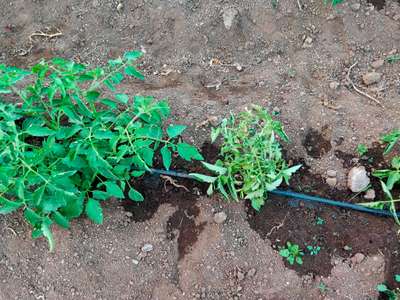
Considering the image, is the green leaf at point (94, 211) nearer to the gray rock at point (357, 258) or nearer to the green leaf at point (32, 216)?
the green leaf at point (32, 216)

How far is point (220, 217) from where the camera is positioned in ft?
7.47

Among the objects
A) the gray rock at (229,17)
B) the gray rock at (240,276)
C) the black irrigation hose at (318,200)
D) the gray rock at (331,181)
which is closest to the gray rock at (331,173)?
the gray rock at (331,181)

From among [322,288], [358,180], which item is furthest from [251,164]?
[322,288]

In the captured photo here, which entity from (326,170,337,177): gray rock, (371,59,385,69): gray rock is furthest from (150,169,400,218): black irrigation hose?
(371,59,385,69): gray rock

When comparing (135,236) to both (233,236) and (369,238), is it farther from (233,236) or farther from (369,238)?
(369,238)

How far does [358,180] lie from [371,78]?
2.22 feet

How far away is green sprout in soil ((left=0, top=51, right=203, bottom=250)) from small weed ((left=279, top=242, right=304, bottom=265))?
0.56 meters

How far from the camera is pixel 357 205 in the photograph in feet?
7.52

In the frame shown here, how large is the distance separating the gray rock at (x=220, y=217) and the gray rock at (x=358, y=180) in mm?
573

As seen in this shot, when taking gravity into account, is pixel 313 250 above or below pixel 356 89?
below

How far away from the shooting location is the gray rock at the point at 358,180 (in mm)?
2289

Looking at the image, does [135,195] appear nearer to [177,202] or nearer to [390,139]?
[177,202]

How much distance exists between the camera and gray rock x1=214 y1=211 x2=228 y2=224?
2275 millimetres

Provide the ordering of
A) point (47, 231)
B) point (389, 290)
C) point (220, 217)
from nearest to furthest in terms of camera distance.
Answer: point (47, 231), point (389, 290), point (220, 217)
